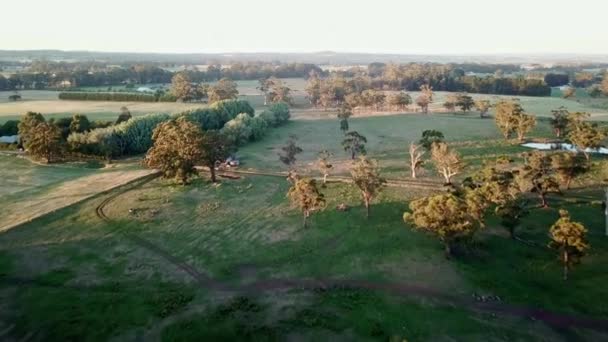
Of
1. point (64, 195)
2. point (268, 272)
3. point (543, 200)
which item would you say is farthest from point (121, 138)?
point (543, 200)

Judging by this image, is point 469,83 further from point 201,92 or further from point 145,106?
point 145,106

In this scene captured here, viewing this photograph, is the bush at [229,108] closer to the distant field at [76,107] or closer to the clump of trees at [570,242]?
the distant field at [76,107]

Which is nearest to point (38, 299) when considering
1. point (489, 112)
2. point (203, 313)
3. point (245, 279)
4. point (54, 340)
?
point (54, 340)

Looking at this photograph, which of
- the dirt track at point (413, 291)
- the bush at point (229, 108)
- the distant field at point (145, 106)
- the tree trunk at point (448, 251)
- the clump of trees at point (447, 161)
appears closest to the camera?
the dirt track at point (413, 291)

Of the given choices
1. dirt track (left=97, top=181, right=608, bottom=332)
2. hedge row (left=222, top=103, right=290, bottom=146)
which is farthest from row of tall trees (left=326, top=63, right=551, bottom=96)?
dirt track (left=97, top=181, right=608, bottom=332)

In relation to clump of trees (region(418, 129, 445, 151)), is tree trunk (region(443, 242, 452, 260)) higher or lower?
lower

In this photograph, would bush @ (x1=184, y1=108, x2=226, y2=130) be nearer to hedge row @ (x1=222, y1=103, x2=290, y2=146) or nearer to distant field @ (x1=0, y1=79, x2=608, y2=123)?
hedge row @ (x1=222, y1=103, x2=290, y2=146)

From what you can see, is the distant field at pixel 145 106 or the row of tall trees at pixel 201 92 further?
the row of tall trees at pixel 201 92

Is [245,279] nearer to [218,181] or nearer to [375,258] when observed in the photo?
[375,258]

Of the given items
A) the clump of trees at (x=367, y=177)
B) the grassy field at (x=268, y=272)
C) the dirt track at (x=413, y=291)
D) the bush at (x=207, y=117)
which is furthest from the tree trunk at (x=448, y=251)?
the bush at (x=207, y=117)
